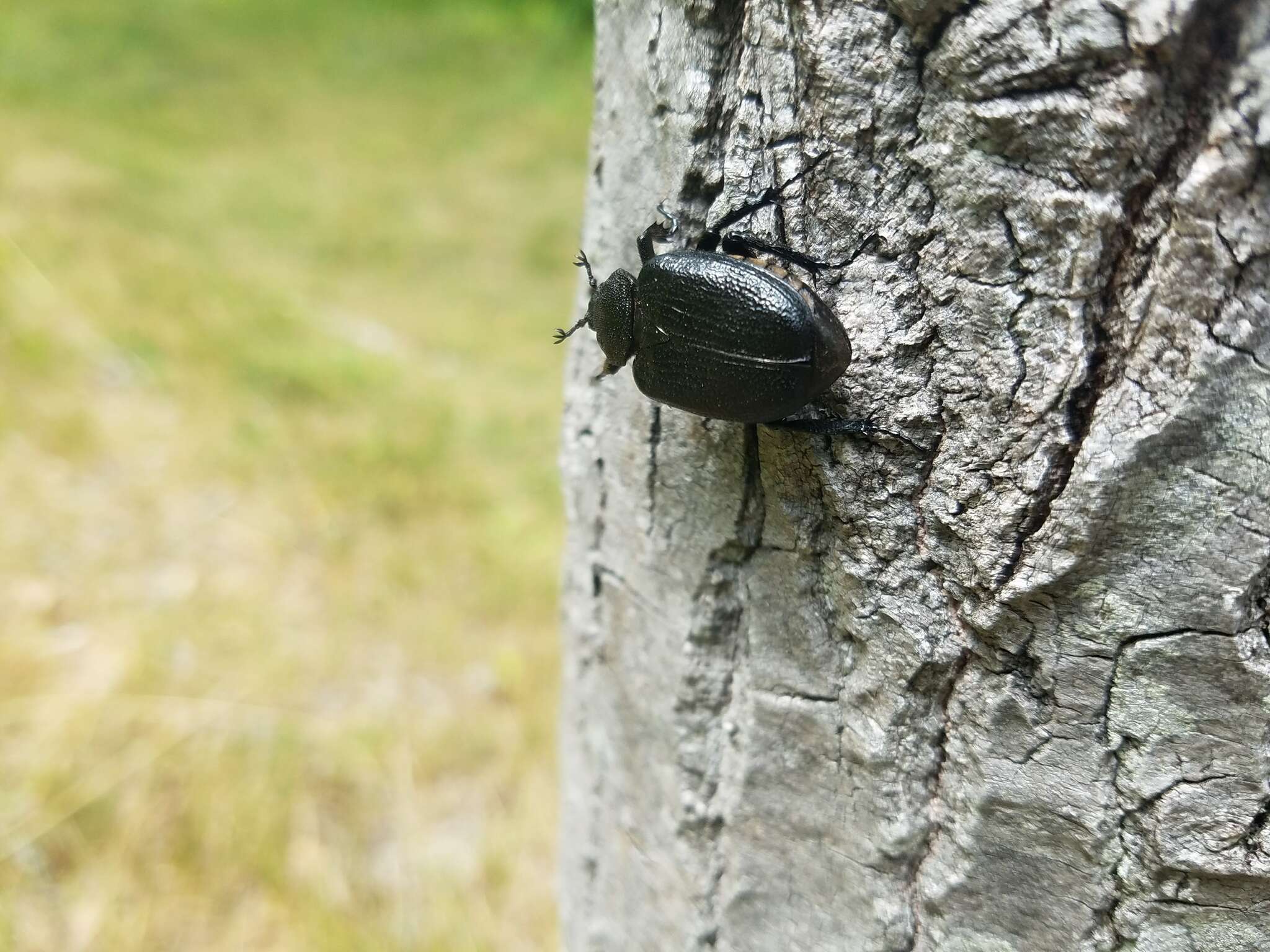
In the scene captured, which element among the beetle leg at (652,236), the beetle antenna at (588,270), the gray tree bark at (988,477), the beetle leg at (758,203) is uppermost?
the beetle antenna at (588,270)

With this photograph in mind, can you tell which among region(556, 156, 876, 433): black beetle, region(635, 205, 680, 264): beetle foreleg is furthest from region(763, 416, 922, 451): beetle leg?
region(635, 205, 680, 264): beetle foreleg

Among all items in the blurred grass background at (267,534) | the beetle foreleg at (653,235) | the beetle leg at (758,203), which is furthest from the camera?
the blurred grass background at (267,534)

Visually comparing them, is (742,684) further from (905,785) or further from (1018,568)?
(1018,568)

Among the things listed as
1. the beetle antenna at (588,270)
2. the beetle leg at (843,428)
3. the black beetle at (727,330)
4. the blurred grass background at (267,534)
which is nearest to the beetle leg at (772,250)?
the black beetle at (727,330)

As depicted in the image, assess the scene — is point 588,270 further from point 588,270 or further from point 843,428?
point 843,428

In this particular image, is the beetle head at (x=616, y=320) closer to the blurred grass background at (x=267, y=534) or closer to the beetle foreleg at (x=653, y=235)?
the beetle foreleg at (x=653, y=235)

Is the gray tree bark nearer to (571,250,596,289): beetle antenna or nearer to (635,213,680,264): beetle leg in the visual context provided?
(635,213,680,264): beetle leg

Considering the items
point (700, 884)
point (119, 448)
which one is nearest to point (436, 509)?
point (119, 448)

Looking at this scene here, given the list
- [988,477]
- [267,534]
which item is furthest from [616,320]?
[267,534]

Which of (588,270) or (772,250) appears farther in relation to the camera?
(588,270)
